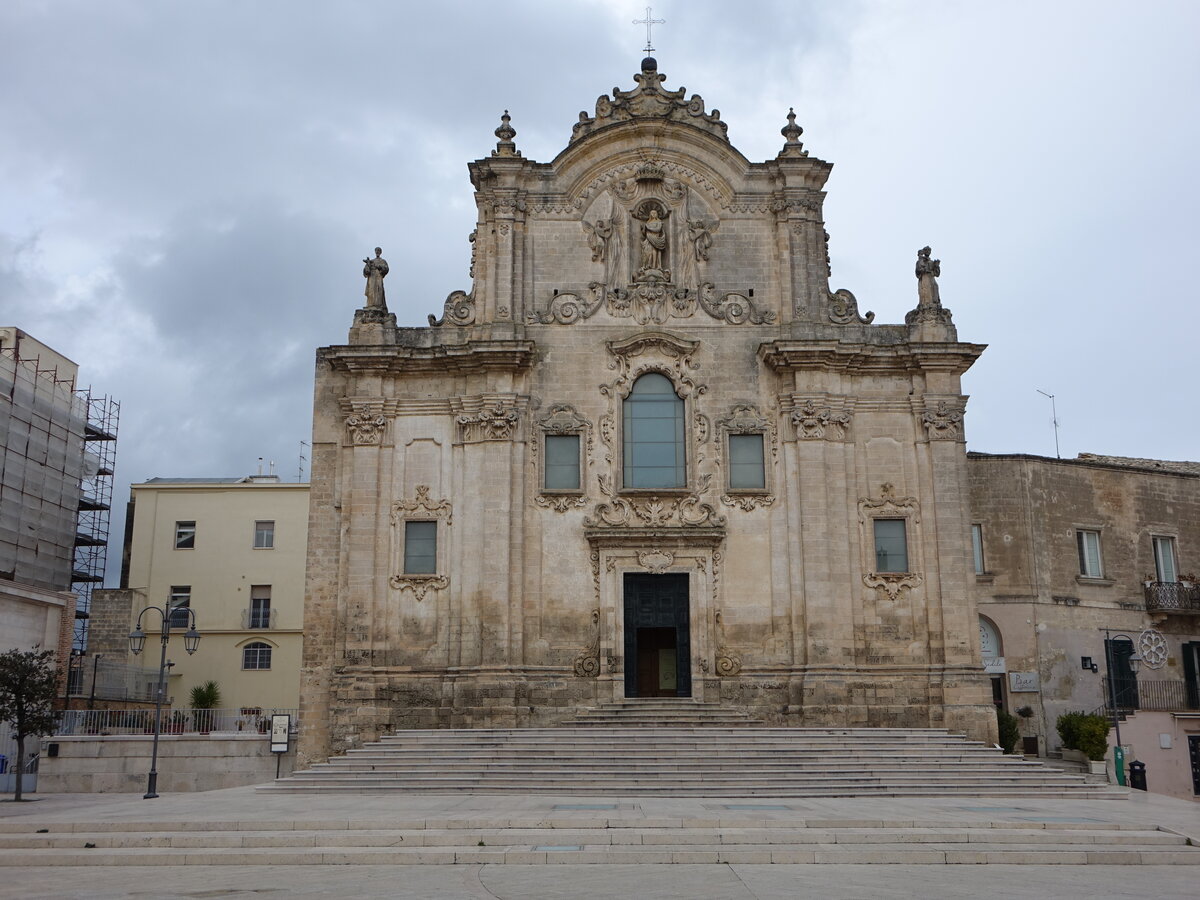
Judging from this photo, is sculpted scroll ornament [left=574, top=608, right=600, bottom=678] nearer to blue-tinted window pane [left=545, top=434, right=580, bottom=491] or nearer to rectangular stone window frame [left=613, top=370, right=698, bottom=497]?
rectangular stone window frame [left=613, top=370, right=698, bottom=497]

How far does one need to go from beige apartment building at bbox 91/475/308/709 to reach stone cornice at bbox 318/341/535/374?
744 inches

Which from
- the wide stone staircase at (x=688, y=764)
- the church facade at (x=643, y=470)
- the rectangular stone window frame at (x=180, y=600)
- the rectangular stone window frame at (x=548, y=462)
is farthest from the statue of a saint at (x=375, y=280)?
the rectangular stone window frame at (x=180, y=600)

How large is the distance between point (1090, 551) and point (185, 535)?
3154 centimetres

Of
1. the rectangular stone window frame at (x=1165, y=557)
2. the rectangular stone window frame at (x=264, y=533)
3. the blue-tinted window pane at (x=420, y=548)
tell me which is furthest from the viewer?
the rectangular stone window frame at (x=264, y=533)

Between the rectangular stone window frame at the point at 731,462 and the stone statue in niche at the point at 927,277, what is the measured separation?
497cm

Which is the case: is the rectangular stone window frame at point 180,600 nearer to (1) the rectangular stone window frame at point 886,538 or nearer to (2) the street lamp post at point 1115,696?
(1) the rectangular stone window frame at point 886,538

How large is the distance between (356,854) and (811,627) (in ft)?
43.0

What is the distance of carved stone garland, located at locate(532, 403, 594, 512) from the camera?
26781 mm

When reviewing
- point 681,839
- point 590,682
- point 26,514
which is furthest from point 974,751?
point 26,514

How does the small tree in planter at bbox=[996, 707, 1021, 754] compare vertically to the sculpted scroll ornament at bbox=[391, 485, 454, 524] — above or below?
below

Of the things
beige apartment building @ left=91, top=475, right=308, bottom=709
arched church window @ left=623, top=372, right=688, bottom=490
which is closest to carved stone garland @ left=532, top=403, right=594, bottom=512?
arched church window @ left=623, top=372, right=688, bottom=490

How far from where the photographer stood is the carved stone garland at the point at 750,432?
26734mm

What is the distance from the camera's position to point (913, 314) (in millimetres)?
27844

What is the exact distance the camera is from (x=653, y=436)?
89.5 ft
